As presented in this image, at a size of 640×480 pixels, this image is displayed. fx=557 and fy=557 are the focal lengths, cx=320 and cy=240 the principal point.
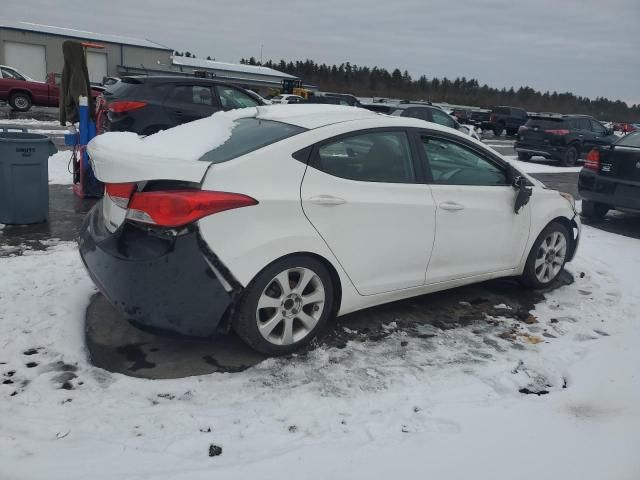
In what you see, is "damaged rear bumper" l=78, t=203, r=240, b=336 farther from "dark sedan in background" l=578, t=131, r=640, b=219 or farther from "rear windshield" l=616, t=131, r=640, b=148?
"rear windshield" l=616, t=131, r=640, b=148

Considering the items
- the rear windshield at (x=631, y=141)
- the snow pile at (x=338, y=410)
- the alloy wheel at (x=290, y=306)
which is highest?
the rear windshield at (x=631, y=141)

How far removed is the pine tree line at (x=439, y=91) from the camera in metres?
74.0

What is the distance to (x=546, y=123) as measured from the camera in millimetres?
17766

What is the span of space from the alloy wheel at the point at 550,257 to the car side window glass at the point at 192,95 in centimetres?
677

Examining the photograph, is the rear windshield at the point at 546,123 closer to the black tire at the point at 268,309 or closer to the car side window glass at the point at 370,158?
the car side window glass at the point at 370,158

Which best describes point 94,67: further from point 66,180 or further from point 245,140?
point 245,140

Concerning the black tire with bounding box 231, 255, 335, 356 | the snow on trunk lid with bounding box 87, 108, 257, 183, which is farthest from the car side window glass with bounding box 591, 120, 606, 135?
the black tire with bounding box 231, 255, 335, 356

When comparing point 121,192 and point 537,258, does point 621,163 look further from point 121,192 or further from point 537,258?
point 121,192

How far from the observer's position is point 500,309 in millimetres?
4742

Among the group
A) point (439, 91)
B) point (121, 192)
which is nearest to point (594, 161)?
point (121, 192)

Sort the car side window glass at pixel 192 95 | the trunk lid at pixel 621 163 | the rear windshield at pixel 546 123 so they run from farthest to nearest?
1. the rear windshield at pixel 546 123
2. the car side window glass at pixel 192 95
3. the trunk lid at pixel 621 163

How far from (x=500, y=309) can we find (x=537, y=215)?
92 centimetres

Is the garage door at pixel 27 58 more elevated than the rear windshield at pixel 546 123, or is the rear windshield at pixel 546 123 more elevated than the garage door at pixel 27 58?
the garage door at pixel 27 58

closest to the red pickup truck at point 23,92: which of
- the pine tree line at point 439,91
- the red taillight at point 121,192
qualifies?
the red taillight at point 121,192
